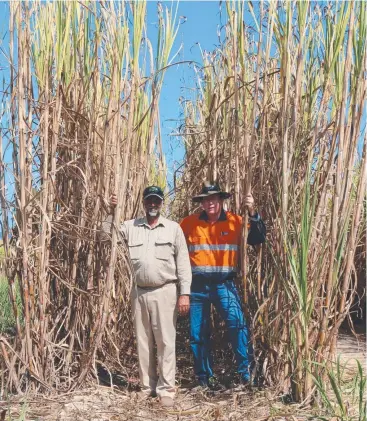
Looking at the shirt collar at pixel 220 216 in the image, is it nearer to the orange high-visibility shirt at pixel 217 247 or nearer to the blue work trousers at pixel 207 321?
the orange high-visibility shirt at pixel 217 247

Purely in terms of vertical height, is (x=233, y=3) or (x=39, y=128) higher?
→ (x=233, y=3)

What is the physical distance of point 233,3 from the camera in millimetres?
3354

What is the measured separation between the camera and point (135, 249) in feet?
10.7

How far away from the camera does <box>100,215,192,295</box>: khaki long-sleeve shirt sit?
10.6 ft

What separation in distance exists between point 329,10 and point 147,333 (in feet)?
6.81

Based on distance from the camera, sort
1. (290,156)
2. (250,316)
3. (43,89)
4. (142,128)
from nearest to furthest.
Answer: (290,156) → (43,89) → (250,316) → (142,128)

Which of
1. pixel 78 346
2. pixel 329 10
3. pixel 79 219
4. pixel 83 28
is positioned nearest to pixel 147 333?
pixel 78 346

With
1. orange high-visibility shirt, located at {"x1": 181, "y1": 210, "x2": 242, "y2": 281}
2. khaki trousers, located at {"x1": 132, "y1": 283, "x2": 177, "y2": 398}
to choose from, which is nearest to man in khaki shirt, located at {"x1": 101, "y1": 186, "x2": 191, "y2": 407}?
khaki trousers, located at {"x1": 132, "y1": 283, "x2": 177, "y2": 398}

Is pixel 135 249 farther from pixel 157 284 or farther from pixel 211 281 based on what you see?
pixel 211 281

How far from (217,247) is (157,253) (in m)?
0.38

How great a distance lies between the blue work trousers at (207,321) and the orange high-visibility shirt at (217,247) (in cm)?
7

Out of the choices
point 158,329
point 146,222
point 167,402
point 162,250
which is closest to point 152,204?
point 146,222

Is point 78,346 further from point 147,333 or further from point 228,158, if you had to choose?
point 228,158

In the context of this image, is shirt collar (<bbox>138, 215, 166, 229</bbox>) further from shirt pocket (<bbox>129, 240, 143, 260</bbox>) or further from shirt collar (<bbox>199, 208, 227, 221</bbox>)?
shirt collar (<bbox>199, 208, 227, 221</bbox>)
